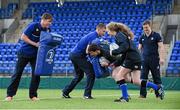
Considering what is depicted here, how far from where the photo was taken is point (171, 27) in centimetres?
3189

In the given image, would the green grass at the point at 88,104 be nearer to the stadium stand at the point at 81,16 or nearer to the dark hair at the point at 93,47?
the dark hair at the point at 93,47

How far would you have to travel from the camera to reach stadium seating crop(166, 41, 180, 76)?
23047mm

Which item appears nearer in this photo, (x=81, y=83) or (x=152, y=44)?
(x=152, y=44)

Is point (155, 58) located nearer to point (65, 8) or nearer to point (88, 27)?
point (88, 27)

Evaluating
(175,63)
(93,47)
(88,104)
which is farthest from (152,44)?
(175,63)

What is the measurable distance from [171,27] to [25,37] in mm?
20194

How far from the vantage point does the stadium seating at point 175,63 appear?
23.0 metres

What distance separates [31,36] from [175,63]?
40.5 ft

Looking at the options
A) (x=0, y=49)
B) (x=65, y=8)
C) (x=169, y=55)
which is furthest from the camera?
(x=65, y=8)

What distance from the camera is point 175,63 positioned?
24.1 meters

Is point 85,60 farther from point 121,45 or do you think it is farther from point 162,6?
point 162,6

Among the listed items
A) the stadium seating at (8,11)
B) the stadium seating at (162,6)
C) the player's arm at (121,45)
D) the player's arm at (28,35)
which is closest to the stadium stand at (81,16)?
the stadium seating at (162,6)

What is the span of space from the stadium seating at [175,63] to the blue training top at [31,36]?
11.0 meters

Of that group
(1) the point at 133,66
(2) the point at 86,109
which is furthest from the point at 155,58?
(2) the point at 86,109
